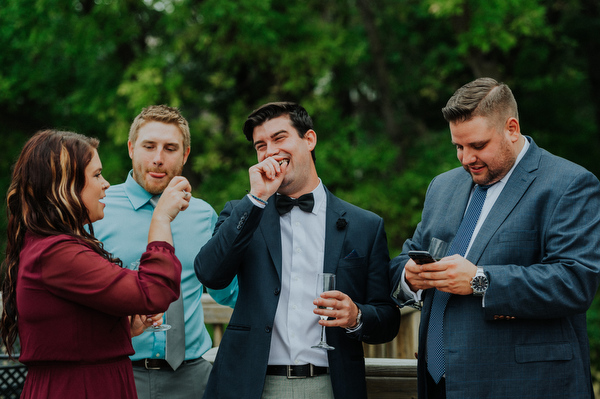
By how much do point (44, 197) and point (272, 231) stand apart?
3.48 feet

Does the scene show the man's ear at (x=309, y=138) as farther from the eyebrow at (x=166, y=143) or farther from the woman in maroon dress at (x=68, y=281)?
the woman in maroon dress at (x=68, y=281)

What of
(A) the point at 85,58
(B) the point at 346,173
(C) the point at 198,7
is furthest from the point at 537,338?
(A) the point at 85,58

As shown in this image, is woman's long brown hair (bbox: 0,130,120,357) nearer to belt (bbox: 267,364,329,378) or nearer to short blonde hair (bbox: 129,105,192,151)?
belt (bbox: 267,364,329,378)

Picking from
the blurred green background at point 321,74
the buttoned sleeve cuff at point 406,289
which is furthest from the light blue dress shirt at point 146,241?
the blurred green background at point 321,74

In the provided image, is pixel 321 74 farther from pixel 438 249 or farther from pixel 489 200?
pixel 438 249

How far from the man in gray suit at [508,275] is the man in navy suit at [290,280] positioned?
0.25m

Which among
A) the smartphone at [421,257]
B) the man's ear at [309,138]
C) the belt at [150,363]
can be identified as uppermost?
the man's ear at [309,138]

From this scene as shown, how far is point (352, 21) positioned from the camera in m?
11.7

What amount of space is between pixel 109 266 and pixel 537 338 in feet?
5.76

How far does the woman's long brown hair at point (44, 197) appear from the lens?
7.52 ft

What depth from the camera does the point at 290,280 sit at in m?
2.86

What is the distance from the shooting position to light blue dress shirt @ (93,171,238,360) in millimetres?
3223

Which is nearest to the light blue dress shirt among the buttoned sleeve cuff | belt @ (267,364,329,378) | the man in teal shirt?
the man in teal shirt

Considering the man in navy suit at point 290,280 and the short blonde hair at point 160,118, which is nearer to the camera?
the man in navy suit at point 290,280
